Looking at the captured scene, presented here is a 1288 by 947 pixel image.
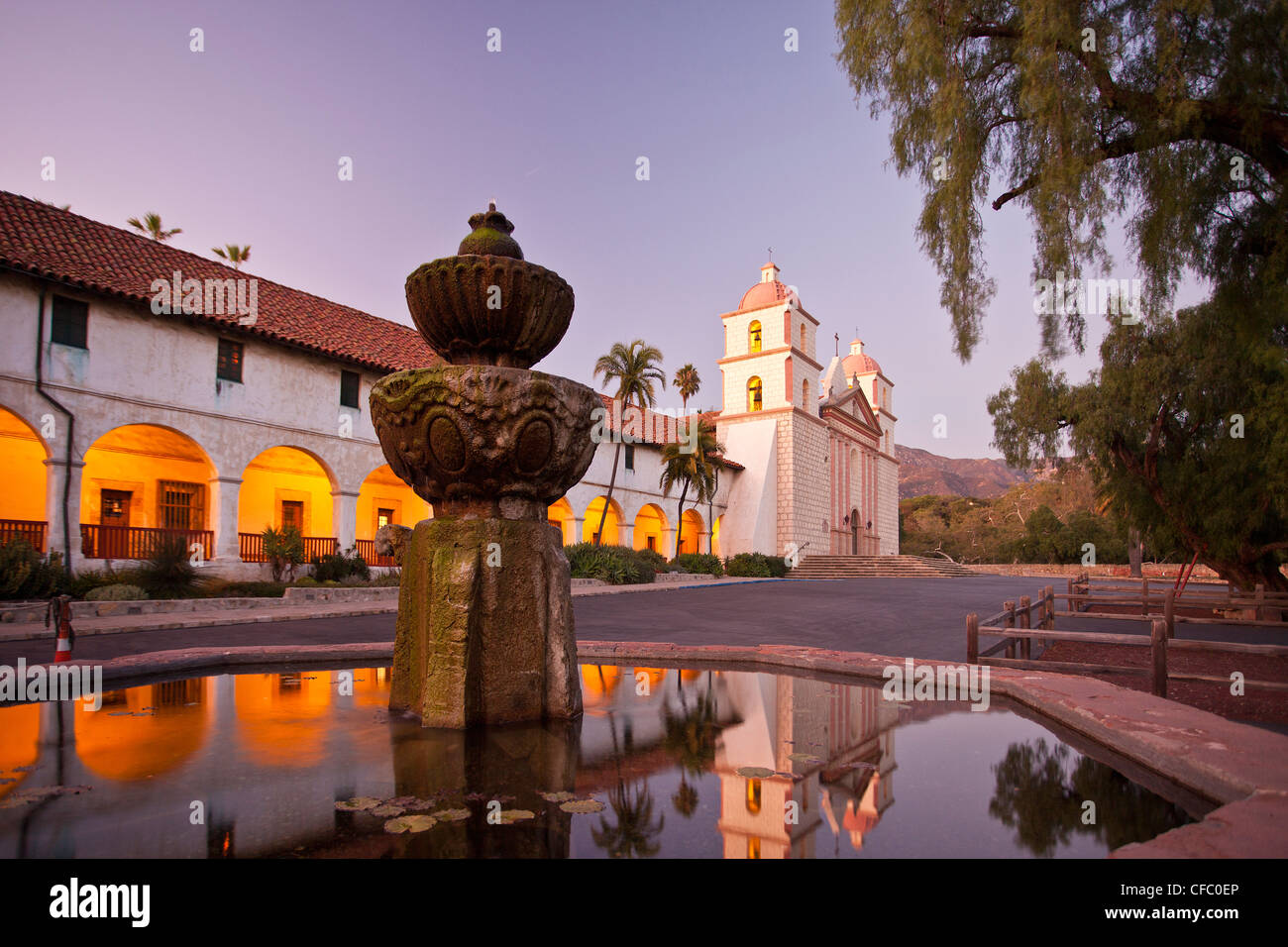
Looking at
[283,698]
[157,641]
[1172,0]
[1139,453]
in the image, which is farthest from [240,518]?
[1139,453]

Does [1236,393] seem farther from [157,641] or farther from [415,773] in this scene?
[157,641]

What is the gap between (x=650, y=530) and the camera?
34438 millimetres

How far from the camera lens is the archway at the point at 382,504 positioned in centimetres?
2186

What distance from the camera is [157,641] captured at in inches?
323

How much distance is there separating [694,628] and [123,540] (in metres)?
12.5

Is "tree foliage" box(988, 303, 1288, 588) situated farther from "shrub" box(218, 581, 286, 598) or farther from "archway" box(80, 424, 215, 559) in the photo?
"archway" box(80, 424, 215, 559)

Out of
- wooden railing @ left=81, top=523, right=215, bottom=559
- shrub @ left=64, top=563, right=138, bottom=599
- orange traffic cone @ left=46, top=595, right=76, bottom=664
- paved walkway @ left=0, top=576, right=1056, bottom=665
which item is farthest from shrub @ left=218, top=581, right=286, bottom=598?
orange traffic cone @ left=46, top=595, right=76, bottom=664

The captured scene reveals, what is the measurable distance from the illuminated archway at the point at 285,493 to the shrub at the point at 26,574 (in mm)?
6623

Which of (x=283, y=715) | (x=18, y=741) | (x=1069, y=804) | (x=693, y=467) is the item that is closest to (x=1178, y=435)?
(x=1069, y=804)

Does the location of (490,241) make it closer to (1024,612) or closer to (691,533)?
(1024,612)

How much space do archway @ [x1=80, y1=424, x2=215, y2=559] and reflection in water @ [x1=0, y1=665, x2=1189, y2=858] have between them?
14004 millimetres

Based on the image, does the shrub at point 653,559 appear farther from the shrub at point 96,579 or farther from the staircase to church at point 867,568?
the shrub at point 96,579

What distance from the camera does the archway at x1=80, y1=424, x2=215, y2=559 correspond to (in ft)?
52.6
